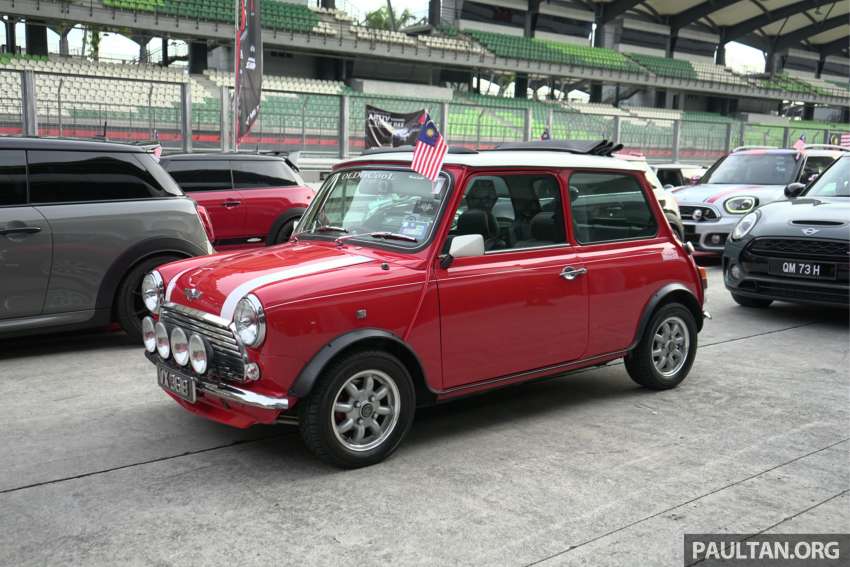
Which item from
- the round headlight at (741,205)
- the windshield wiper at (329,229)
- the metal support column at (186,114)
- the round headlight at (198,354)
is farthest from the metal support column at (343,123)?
the round headlight at (198,354)

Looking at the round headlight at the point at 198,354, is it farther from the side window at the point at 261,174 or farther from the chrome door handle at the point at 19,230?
the side window at the point at 261,174

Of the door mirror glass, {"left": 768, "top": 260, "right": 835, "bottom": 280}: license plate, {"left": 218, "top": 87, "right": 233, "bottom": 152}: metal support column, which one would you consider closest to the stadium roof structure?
{"left": 218, "top": 87, "right": 233, "bottom": 152}: metal support column

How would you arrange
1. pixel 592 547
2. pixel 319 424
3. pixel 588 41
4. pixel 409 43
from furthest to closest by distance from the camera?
1. pixel 588 41
2. pixel 409 43
3. pixel 319 424
4. pixel 592 547

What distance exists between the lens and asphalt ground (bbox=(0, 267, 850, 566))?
134 inches

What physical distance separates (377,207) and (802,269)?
5024 millimetres

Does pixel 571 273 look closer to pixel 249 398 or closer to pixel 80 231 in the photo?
pixel 249 398

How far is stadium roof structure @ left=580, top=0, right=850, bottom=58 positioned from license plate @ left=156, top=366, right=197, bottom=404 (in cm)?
4942

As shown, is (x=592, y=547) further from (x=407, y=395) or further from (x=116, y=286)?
(x=116, y=286)

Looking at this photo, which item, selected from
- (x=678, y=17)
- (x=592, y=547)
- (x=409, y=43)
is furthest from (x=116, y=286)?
(x=678, y=17)

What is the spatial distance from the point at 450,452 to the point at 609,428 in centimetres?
110

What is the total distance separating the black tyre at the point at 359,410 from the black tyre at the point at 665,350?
2015 mm

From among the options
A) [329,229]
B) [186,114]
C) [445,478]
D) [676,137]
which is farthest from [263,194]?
[676,137]

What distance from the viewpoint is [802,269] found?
7.97m

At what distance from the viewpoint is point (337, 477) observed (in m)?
4.13
